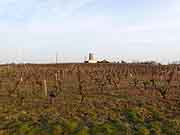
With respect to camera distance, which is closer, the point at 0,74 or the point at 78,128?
the point at 78,128

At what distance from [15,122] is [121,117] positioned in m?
5.05

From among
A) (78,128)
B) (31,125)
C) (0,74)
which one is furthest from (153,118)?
(0,74)

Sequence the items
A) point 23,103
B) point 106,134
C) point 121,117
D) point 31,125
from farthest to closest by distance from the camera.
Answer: point 23,103
point 121,117
point 31,125
point 106,134

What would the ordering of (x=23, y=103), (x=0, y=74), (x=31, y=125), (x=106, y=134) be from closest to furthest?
(x=106, y=134) → (x=31, y=125) → (x=23, y=103) → (x=0, y=74)

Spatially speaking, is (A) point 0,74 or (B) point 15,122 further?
(A) point 0,74

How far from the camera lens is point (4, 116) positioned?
1694cm

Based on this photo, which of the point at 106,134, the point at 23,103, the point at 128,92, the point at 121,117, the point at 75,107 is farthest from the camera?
the point at 128,92

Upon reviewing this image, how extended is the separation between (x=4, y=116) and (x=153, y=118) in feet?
24.1

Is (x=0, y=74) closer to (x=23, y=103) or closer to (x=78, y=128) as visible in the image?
(x=23, y=103)

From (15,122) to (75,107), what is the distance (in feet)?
12.5

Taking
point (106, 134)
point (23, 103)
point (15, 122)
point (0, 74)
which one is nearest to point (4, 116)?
point (15, 122)

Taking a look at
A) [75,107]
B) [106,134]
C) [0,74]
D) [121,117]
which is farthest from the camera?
[0,74]

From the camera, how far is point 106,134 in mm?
14297

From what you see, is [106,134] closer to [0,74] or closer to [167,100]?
[167,100]
